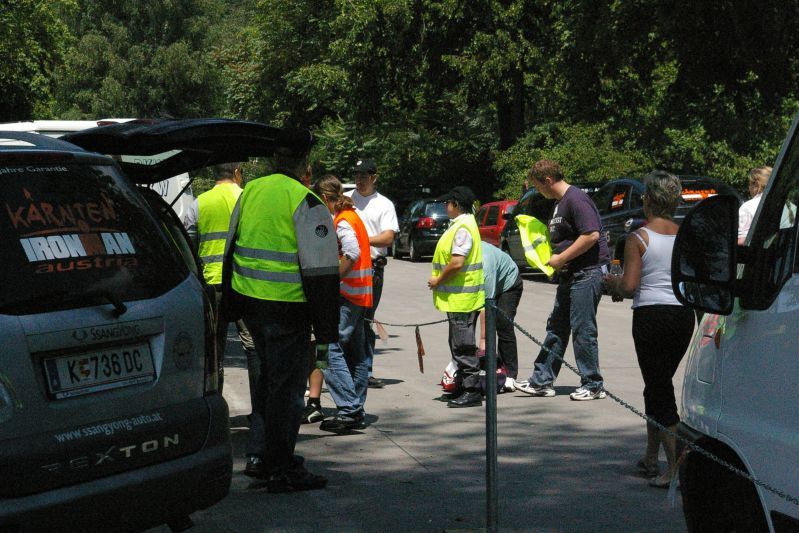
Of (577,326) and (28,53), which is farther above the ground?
(28,53)

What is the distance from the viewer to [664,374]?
6.02m

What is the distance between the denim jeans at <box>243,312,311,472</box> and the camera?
5980 mm

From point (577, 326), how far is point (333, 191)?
7.00 feet

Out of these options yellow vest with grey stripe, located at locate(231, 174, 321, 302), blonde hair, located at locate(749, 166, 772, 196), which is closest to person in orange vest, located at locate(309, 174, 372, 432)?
yellow vest with grey stripe, located at locate(231, 174, 321, 302)

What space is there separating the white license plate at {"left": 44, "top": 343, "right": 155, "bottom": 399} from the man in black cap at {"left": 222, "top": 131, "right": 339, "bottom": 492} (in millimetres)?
1557

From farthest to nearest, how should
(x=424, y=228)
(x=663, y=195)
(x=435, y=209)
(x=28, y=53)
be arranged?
(x=28, y=53), (x=435, y=209), (x=424, y=228), (x=663, y=195)

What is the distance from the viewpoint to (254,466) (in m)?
6.41

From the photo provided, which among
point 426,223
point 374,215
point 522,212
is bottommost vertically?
point 426,223

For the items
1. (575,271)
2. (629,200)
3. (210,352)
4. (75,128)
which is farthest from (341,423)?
(629,200)

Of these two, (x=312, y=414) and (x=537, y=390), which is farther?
(x=537, y=390)

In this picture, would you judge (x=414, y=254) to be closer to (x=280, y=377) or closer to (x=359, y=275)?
(x=359, y=275)

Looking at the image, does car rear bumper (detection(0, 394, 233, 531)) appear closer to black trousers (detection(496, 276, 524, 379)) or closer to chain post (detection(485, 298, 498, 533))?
chain post (detection(485, 298, 498, 533))

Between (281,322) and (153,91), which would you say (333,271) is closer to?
(281,322)

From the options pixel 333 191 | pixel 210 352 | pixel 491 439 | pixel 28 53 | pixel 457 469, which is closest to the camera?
pixel 210 352
